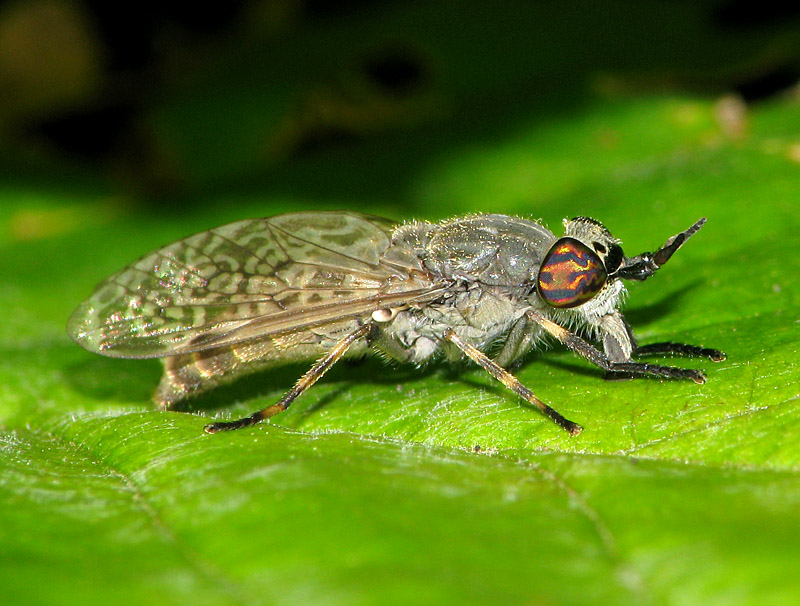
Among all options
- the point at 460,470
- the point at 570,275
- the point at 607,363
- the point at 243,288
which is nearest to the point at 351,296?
the point at 243,288

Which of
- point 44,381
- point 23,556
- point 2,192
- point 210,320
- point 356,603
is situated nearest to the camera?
point 356,603

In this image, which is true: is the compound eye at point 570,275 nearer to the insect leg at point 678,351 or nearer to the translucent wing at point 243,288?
the insect leg at point 678,351

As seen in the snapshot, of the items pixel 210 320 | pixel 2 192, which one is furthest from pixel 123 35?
pixel 210 320

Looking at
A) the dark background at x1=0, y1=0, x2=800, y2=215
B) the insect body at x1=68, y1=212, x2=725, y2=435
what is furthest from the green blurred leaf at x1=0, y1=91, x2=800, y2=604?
the dark background at x1=0, y1=0, x2=800, y2=215

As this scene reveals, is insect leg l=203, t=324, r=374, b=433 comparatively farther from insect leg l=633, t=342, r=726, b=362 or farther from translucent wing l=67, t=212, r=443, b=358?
insect leg l=633, t=342, r=726, b=362

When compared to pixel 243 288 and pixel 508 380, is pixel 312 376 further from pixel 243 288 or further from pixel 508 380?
pixel 508 380

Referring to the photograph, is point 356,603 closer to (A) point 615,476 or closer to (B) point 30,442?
(A) point 615,476
